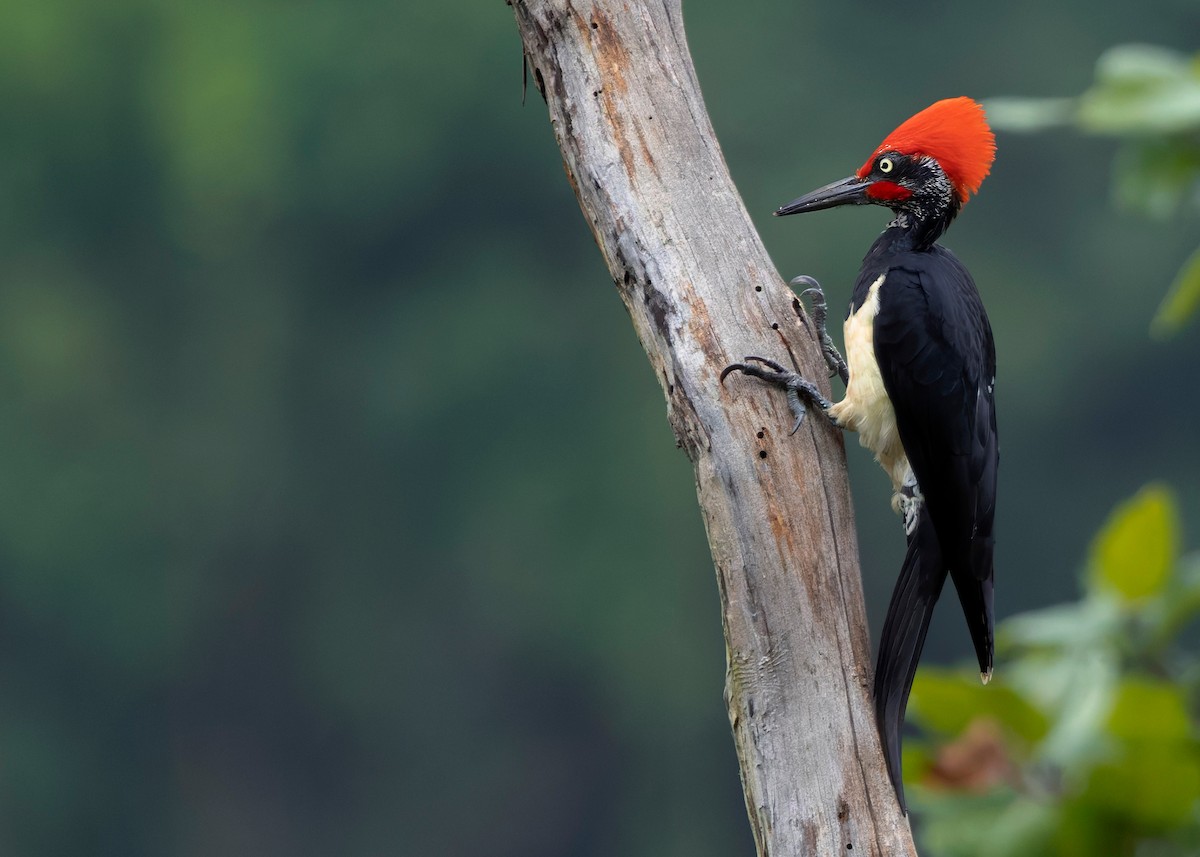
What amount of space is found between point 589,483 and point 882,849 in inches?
551

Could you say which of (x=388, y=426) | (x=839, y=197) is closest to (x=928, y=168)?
(x=839, y=197)

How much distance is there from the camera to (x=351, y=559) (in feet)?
54.5

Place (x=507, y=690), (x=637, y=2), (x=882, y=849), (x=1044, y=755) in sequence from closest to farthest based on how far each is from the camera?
(x=1044, y=755), (x=882, y=849), (x=637, y=2), (x=507, y=690)

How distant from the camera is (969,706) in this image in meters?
1.62

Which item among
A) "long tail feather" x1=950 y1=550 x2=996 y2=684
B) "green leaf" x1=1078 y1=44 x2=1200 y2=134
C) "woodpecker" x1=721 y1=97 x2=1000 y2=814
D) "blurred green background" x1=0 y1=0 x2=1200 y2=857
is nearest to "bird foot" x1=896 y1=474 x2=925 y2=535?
"woodpecker" x1=721 y1=97 x2=1000 y2=814

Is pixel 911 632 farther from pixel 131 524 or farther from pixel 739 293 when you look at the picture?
pixel 131 524

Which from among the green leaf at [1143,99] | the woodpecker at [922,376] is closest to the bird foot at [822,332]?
the woodpecker at [922,376]

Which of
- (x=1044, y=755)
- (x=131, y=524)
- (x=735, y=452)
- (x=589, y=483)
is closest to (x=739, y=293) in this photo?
(x=735, y=452)

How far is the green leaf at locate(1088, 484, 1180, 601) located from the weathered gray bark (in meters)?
0.81

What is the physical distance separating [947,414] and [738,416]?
1.58 feet

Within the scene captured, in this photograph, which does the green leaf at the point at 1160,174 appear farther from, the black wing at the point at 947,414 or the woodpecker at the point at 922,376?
the black wing at the point at 947,414

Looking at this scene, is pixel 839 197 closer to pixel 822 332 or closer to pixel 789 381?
pixel 822 332

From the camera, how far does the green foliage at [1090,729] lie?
145cm

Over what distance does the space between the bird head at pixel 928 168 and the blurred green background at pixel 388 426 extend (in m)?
12.4
